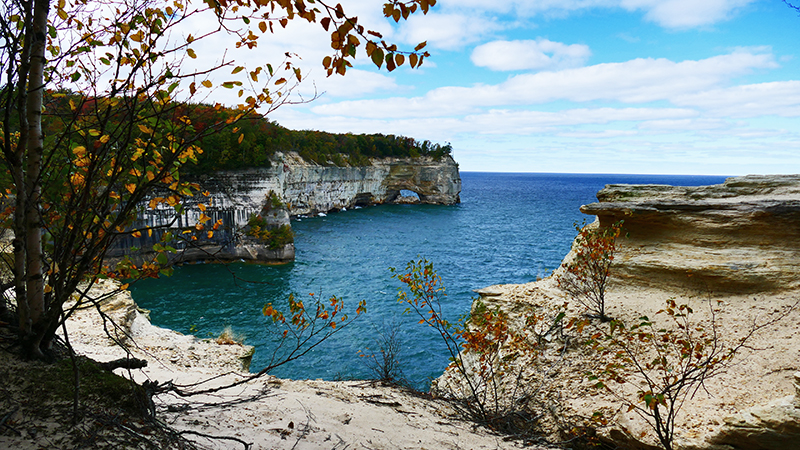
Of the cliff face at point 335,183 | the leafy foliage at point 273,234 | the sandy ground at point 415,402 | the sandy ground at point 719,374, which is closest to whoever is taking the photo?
the sandy ground at point 415,402

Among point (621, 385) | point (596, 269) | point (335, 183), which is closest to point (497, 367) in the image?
point (621, 385)

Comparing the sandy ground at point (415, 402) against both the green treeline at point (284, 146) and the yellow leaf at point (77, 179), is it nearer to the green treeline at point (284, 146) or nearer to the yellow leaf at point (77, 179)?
the yellow leaf at point (77, 179)

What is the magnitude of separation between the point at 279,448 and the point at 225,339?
12.1 m

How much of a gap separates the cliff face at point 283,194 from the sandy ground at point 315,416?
218cm

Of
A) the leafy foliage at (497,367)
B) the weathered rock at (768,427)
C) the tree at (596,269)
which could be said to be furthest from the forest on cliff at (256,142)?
the tree at (596,269)

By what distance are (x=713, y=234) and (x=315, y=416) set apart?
12.4 metres

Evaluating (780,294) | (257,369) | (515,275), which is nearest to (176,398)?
(257,369)

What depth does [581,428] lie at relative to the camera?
8047mm

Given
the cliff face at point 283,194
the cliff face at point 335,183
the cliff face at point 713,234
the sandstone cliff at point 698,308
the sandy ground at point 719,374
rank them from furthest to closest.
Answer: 1. the cliff face at point 335,183
2. the cliff face at point 283,194
3. the cliff face at point 713,234
4. the sandy ground at point 719,374
5. the sandstone cliff at point 698,308

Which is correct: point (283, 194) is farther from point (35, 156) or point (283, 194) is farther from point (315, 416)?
point (35, 156)

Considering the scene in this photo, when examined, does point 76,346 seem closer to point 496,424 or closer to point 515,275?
point 496,424

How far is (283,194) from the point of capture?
47406 mm

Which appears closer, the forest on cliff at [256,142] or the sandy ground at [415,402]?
the forest on cliff at [256,142]

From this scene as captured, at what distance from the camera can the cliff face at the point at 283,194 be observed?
35.8 m
